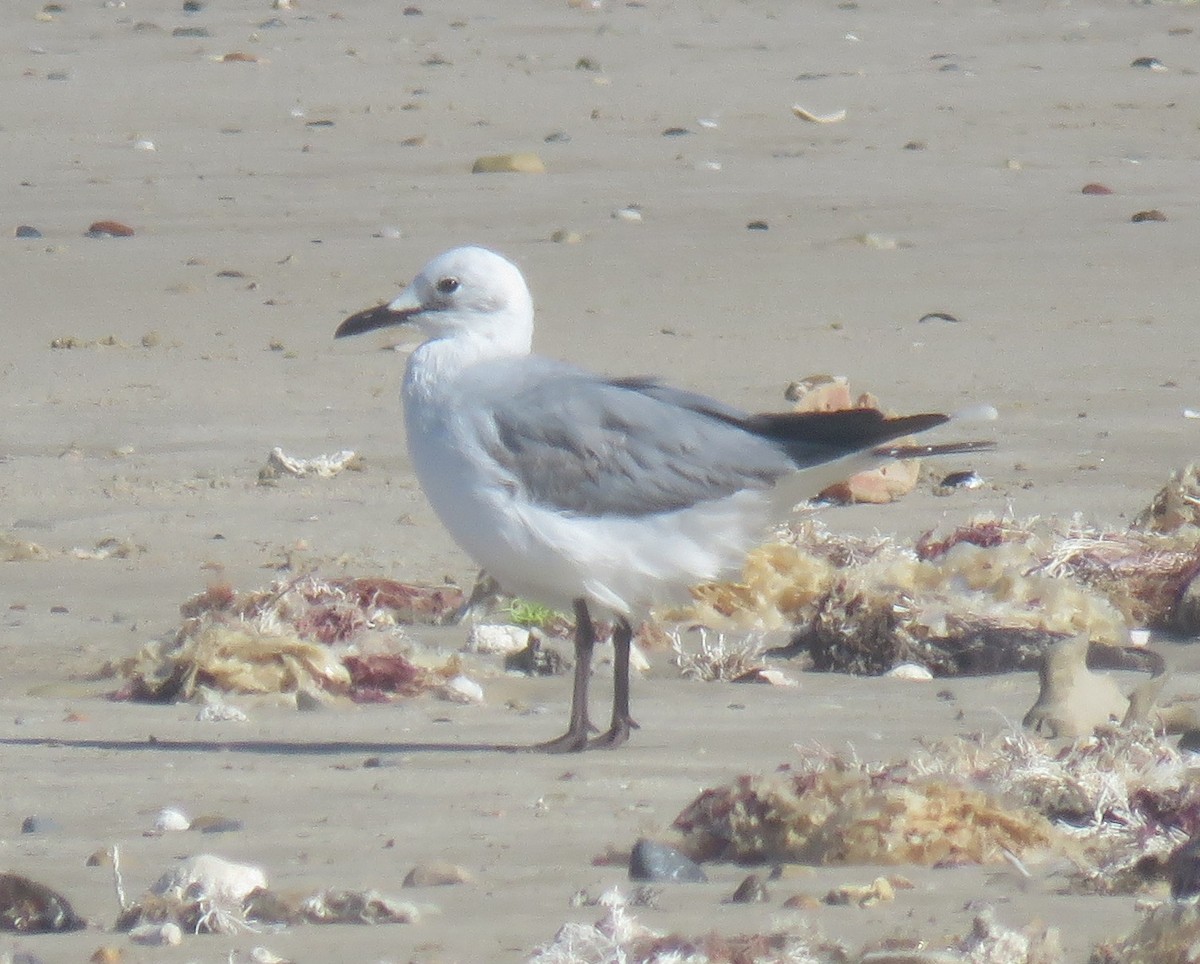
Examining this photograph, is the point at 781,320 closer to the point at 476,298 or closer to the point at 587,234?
the point at 587,234

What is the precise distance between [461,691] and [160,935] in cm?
214

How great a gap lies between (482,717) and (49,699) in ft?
3.52

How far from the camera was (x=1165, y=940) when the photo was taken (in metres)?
2.85

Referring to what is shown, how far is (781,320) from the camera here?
10.2m

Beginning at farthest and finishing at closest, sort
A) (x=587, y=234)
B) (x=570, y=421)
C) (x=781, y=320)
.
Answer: (x=587, y=234) → (x=781, y=320) → (x=570, y=421)

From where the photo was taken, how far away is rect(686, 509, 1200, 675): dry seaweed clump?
18.7 feet

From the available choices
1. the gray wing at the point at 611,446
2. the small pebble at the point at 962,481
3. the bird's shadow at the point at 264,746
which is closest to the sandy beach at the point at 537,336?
the bird's shadow at the point at 264,746

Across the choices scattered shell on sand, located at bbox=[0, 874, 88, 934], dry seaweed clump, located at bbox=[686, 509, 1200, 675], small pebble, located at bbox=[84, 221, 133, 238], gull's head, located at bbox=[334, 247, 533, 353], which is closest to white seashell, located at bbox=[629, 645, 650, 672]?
dry seaweed clump, located at bbox=[686, 509, 1200, 675]

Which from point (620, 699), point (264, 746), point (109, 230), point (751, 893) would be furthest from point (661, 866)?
point (109, 230)

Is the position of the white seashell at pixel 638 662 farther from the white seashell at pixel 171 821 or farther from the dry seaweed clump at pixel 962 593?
the white seashell at pixel 171 821

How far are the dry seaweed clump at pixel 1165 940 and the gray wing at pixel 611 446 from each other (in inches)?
94.8

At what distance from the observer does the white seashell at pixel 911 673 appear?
18.4 feet

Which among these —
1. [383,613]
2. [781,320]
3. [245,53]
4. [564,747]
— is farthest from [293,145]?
[564,747]

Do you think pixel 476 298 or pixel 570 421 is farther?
pixel 476 298
